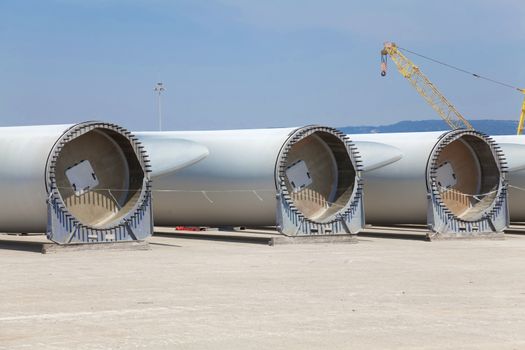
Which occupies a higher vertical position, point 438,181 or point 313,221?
point 438,181

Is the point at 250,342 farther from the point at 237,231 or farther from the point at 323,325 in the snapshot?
the point at 237,231

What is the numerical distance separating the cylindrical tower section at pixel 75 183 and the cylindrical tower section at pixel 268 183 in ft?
10.3

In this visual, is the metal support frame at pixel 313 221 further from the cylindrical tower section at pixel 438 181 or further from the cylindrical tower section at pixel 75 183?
the cylindrical tower section at pixel 75 183

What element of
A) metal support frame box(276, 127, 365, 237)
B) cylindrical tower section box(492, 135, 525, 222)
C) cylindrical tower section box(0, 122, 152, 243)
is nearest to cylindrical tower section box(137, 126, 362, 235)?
metal support frame box(276, 127, 365, 237)

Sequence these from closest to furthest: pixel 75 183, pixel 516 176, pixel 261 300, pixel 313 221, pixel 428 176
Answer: pixel 261 300 < pixel 75 183 < pixel 313 221 < pixel 428 176 < pixel 516 176

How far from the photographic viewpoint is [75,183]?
2841cm

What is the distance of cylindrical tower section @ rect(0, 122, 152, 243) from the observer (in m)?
26.7

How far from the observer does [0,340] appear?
41.5 ft

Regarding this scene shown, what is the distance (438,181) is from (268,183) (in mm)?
7091

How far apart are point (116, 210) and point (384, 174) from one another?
996 centimetres

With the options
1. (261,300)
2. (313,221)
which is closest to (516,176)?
(313,221)

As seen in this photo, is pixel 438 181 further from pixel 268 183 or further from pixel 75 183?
pixel 75 183

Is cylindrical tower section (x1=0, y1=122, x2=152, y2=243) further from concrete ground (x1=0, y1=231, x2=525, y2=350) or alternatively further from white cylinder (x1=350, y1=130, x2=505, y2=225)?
white cylinder (x1=350, y1=130, x2=505, y2=225)

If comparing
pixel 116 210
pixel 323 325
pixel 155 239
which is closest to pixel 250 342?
pixel 323 325
